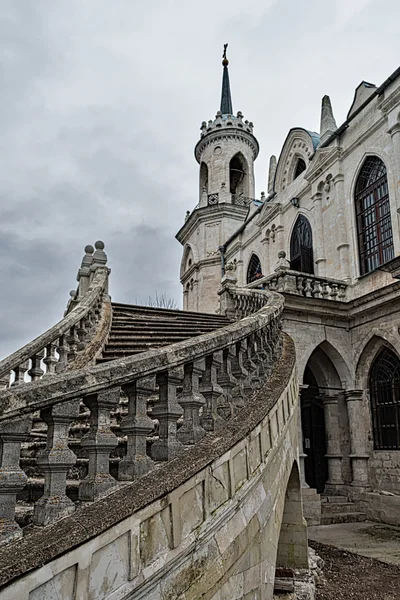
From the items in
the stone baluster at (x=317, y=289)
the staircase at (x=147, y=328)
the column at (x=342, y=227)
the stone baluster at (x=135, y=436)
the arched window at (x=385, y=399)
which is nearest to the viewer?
the stone baluster at (x=135, y=436)

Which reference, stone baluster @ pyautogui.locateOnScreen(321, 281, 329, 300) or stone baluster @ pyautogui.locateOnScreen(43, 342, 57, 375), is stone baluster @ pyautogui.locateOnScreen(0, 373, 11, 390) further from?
stone baluster @ pyautogui.locateOnScreen(321, 281, 329, 300)

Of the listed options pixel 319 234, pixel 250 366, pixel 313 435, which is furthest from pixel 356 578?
pixel 319 234

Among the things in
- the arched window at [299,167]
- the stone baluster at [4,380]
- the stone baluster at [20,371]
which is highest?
the arched window at [299,167]

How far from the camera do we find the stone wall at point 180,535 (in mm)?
2127

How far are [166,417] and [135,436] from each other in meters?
0.31

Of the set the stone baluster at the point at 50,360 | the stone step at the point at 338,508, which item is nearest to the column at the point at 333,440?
the stone step at the point at 338,508

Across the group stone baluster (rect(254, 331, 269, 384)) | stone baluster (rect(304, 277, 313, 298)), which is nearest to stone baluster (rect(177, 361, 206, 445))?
stone baluster (rect(254, 331, 269, 384))

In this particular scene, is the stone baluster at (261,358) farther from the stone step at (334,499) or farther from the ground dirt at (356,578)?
the stone step at (334,499)

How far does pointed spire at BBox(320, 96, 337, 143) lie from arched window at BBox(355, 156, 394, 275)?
3.21 m

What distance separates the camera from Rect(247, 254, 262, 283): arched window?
72.0 ft

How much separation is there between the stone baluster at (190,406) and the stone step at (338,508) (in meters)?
10.5

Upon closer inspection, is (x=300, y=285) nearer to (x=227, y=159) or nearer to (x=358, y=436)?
(x=358, y=436)

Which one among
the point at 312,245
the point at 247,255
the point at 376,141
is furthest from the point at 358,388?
the point at 247,255

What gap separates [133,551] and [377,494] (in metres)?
11.7
